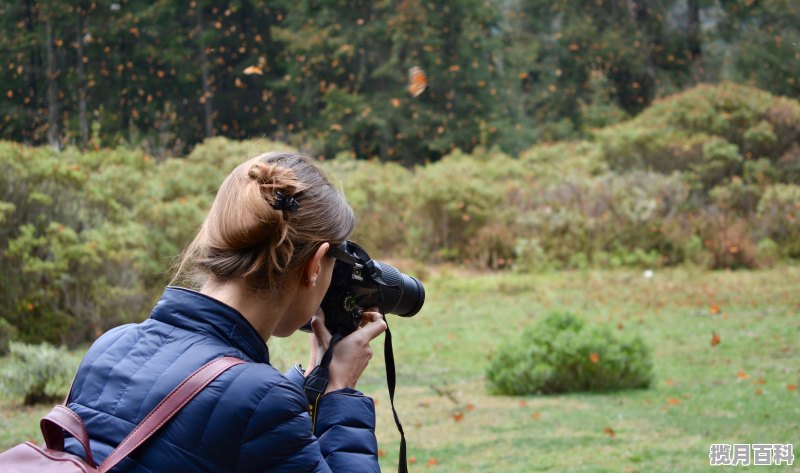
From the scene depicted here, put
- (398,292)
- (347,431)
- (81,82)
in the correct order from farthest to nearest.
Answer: (81,82) < (398,292) < (347,431)

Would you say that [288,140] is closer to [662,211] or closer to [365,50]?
[365,50]

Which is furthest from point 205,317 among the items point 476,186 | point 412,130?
point 412,130

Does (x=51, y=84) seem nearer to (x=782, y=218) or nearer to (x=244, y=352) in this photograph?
(x=782, y=218)

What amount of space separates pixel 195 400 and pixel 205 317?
0.18m

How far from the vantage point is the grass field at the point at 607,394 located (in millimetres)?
4863

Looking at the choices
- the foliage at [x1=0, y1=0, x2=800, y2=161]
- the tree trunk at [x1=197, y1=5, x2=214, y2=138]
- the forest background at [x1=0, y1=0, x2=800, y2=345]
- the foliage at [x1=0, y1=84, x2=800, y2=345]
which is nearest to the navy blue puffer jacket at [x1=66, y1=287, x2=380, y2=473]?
the forest background at [x1=0, y1=0, x2=800, y2=345]

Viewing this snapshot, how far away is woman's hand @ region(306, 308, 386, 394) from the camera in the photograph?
1854 mm

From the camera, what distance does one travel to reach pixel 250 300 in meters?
1.65

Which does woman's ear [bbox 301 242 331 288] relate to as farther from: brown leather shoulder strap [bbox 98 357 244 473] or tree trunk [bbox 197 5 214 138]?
tree trunk [bbox 197 5 214 138]

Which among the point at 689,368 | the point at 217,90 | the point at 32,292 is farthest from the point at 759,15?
the point at 32,292

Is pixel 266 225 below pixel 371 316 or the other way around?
the other way around

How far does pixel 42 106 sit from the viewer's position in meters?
21.5

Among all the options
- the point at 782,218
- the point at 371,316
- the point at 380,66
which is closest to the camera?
the point at 371,316

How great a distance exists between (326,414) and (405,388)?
5.44 metres
